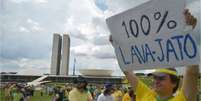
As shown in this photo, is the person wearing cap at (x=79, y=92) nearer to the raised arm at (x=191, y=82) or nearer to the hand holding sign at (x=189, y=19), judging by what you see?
the raised arm at (x=191, y=82)

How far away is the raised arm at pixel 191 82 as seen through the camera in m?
4.29

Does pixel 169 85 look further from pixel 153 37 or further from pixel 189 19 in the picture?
pixel 189 19

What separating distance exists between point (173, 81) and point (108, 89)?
30.2 ft

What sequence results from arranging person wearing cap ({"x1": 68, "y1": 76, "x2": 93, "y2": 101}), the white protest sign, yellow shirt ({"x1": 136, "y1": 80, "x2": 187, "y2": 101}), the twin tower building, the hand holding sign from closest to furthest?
the hand holding sign → the white protest sign → yellow shirt ({"x1": 136, "y1": 80, "x2": 187, "y2": 101}) → person wearing cap ({"x1": 68, "y1": 76, "x2": 93, "y2": 101}) → the twin tower building

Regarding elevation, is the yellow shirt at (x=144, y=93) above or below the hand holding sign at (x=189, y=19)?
below

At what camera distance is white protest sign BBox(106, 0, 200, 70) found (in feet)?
13.8

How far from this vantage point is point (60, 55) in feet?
Result: 472

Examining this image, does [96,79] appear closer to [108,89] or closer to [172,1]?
[108,89]

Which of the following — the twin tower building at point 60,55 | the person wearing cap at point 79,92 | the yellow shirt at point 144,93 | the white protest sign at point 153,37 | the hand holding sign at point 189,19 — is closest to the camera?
the hand holding sign at point 189,19

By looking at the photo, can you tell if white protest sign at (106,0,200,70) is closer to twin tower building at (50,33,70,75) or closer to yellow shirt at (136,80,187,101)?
yellow shirt at (136,80,187,101)

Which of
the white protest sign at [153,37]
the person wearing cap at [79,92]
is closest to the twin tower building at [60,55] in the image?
the person wearing cap at [79,92]

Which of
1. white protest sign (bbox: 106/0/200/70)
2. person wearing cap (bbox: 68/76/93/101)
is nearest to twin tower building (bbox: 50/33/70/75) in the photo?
person wearing cap (bbox: 68/76/93/101)

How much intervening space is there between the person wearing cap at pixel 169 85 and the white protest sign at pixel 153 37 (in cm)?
12

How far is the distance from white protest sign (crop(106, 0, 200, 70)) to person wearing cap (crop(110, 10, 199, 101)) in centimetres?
12
